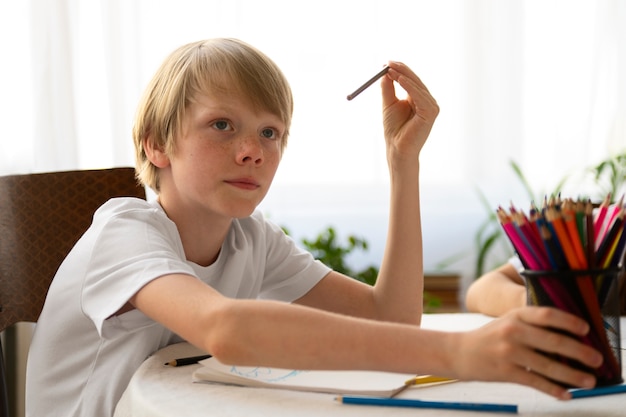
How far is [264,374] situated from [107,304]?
8.6 inches

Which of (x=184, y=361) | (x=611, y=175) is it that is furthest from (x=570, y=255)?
(x=611, y=175)

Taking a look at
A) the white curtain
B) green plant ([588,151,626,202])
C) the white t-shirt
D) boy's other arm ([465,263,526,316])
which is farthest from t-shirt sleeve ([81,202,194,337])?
green plant ([588,151,626,202])

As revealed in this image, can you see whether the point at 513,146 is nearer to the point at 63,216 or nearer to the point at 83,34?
the point at 83,34

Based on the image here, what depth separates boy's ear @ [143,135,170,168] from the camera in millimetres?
1252

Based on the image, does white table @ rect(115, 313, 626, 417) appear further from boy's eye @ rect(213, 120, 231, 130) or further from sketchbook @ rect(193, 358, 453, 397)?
boy's eye @ rect(213, 120, 231, 130)

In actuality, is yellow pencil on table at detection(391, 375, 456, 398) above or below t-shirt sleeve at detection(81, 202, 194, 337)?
below

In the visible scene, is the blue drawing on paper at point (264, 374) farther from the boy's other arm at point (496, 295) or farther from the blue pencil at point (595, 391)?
the boy's other arm at point (496, 295)

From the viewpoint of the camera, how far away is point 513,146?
2971 mm

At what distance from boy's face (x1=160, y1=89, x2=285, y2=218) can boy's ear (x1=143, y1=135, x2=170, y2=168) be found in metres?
0.07

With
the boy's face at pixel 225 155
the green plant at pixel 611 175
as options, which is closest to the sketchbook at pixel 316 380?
the boy's face at pixel 225 155

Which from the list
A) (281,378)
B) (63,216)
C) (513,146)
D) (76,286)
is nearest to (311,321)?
(281,378)

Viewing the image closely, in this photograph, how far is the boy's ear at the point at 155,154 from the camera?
1.25 m

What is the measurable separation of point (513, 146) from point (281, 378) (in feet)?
7.33

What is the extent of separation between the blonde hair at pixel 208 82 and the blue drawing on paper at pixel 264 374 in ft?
1.31
